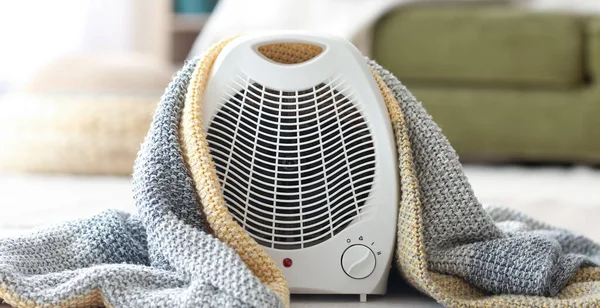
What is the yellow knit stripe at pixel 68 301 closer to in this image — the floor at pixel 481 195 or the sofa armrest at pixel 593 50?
the floor at pixel 481 195

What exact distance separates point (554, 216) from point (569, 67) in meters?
0.86

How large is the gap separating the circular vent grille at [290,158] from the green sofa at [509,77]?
1.46 m

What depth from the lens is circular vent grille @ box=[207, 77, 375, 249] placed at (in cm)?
88

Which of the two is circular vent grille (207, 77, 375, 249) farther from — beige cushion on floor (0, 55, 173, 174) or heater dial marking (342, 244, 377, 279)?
beige cushion on floor (0, 55, 173, 174)

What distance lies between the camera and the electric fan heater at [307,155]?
2.90 feet

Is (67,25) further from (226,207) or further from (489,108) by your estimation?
(226,207)

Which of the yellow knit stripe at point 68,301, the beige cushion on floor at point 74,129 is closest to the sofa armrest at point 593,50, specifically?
the beige cushion on floor at point 74,129

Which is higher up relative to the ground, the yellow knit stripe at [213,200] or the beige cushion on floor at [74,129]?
the yellow knit stripe at [213,200]

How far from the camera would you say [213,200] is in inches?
33.1

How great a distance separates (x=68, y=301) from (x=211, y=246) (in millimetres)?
137

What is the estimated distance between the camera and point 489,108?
2309 millimetres

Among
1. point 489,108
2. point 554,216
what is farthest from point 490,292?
point 489,108

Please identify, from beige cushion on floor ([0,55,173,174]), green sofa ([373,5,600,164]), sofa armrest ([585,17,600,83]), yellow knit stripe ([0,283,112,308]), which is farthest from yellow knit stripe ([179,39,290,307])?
sofa armrest ([585,17,600,83])

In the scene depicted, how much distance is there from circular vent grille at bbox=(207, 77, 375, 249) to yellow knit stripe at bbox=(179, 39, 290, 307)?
25 mm
